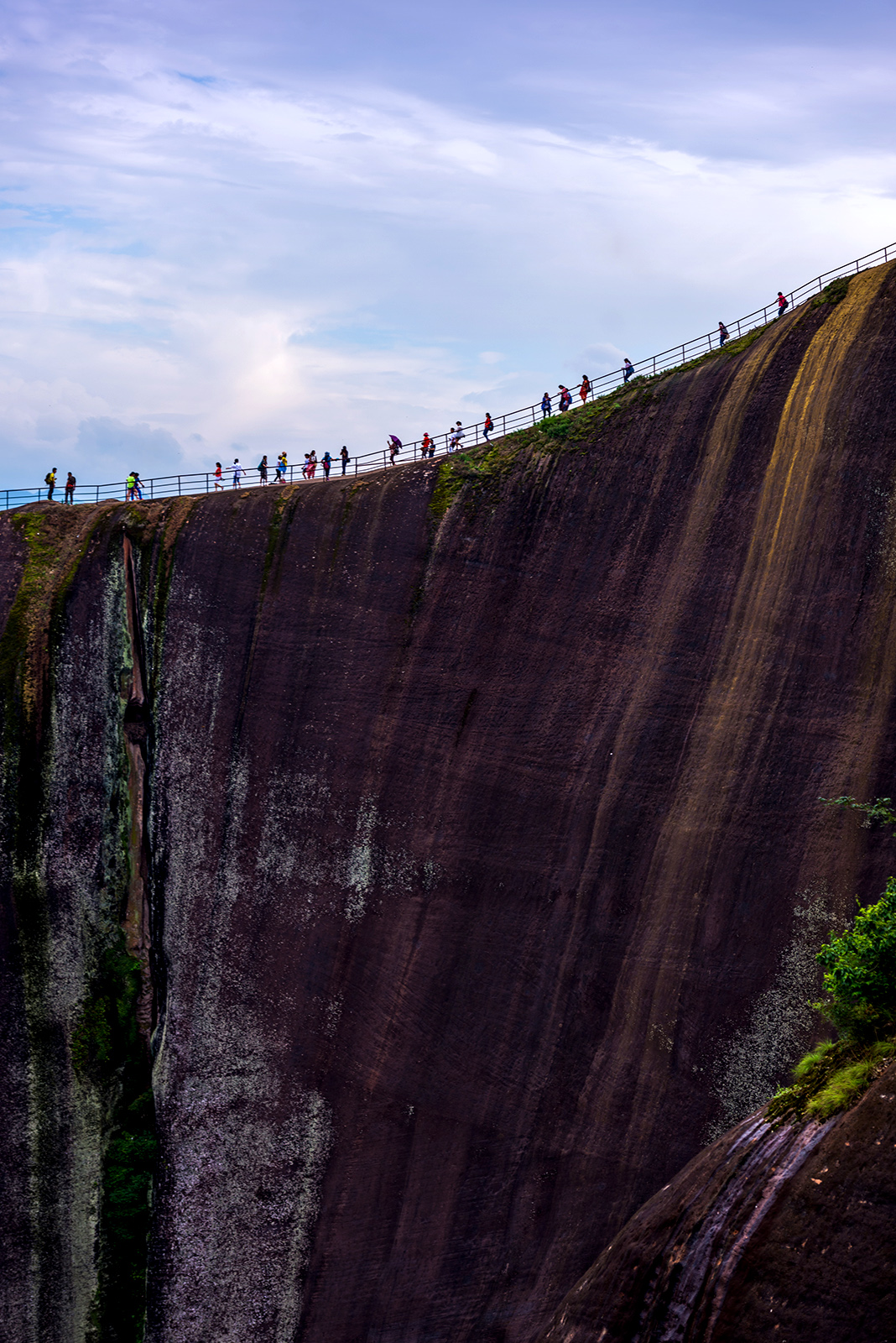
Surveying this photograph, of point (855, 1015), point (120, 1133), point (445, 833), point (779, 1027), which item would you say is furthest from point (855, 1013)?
point (120, 1133)

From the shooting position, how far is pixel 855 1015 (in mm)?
14930

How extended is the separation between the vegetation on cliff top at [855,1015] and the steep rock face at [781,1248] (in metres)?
0.46

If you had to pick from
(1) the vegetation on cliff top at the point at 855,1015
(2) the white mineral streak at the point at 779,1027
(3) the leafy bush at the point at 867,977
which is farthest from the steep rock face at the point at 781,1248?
(2) the white mineral streak at the point at 779,1027

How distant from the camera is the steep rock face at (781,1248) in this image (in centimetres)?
1180

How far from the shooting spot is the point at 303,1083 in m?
22.2

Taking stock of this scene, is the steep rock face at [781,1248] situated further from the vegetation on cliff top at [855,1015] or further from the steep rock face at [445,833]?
the steep rock face at [445,833]

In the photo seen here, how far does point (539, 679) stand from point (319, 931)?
774 cm

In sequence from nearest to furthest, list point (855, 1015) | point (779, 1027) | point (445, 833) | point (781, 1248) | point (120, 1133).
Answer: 1. point (781, 1248)
2. point (855, 1015)
3. point (779, 1027)
4. point (445, 833)
5. point (120, 1133)

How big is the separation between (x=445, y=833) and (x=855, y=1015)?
974 cm

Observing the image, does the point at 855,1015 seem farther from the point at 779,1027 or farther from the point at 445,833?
the point at 445,833

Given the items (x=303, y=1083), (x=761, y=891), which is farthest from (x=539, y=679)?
(x=303, y=1083)

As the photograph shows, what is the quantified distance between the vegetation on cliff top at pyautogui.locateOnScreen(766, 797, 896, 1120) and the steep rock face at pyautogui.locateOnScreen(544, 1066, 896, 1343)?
1.52ft

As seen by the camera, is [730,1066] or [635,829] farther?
[635,829]

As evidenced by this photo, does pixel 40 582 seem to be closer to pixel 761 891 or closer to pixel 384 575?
pixel 384 575
